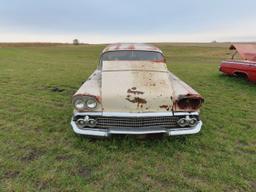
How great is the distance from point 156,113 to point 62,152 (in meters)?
1.51

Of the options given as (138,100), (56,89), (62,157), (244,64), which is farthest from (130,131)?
(244,64)

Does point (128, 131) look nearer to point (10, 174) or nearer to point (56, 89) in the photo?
point (10, 174)

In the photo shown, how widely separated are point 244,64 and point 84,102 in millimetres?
6953

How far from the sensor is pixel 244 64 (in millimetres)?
8422

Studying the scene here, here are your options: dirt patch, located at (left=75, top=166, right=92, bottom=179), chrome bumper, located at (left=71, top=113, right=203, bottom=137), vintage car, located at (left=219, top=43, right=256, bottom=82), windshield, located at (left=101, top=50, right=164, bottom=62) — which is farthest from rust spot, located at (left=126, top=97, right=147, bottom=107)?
vintage car, located at (left=219, top=43, right=256, bottom=82)

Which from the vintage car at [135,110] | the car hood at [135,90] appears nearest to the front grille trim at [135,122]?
the vintage car at [135,110]

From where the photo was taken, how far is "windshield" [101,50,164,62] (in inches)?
205

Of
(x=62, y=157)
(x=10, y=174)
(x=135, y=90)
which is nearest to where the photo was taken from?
(x=10, y=174)

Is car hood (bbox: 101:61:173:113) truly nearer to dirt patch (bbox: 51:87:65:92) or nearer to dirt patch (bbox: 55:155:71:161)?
dirt patch (bbox: 55:155:71:161)

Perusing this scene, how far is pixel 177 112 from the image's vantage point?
141 inches

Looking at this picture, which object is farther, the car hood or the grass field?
the car hood

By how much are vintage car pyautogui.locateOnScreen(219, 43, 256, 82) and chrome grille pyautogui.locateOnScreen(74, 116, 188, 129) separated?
18.6ft

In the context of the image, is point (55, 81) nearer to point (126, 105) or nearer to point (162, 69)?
point (162, 69)

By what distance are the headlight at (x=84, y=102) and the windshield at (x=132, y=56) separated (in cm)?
189
